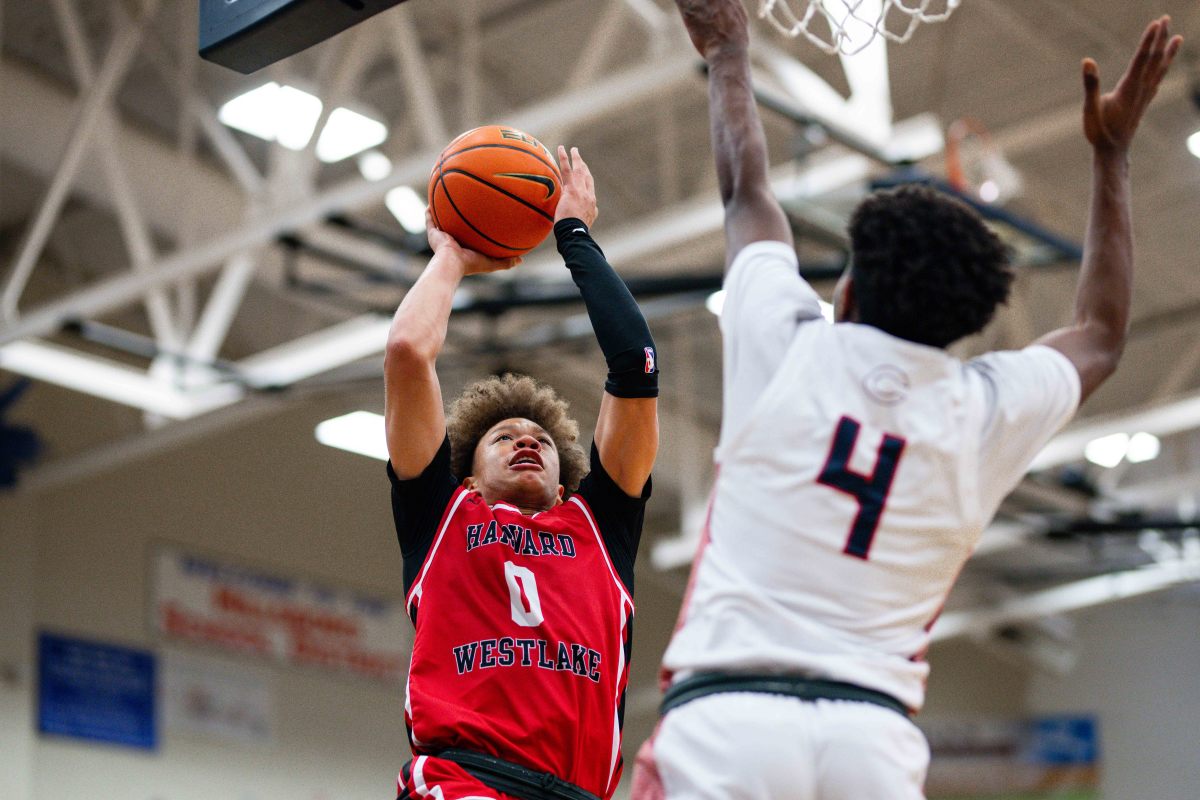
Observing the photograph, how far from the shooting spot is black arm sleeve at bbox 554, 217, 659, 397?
3.52 m

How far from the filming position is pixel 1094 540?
17297 millimetres

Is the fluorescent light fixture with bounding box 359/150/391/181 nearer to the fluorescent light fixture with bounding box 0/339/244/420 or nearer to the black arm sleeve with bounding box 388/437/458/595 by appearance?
the fluorescent light fixture with bounding box 0/339/244/420

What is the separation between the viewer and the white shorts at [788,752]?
94.2 inches

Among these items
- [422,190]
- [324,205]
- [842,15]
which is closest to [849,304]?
[842,15]

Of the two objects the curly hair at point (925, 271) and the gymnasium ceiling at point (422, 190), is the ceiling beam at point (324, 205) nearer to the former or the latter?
the gymnasium ceiling at point (422, 190)

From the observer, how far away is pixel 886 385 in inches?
102

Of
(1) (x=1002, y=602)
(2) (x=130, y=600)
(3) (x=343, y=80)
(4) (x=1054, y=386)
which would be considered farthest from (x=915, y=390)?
(1) (x=1002, y=602)

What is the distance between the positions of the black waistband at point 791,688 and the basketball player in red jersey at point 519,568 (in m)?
0.92

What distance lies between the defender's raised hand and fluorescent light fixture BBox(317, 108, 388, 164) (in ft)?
29.1

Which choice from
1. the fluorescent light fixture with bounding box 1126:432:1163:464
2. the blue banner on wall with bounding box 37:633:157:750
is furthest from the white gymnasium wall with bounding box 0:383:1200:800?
the fluorescent light fixture with bounding box 1126:432:1163:464

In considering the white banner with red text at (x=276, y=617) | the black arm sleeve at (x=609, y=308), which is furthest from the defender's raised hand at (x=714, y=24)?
the white banner with red text at (x=276, y=617)

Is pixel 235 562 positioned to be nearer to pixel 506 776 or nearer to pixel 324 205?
pixel 324 205

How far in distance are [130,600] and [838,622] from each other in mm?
12976

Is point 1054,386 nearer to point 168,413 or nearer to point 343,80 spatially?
point 343,80
